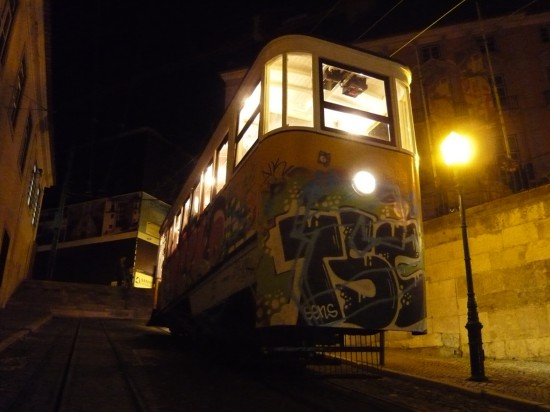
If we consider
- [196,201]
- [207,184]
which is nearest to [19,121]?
[196,201]

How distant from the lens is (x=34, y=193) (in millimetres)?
19156

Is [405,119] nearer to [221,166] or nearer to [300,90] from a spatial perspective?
[300,90]

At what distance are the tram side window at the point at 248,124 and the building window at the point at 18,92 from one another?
298 inches

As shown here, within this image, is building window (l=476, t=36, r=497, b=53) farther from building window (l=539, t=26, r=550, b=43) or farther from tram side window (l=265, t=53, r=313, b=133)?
Result: tram side window (l=265, t=53, r=313, b=133)

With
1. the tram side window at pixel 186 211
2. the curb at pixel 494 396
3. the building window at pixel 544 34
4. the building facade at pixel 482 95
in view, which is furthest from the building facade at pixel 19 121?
the building window at pixel 544 34

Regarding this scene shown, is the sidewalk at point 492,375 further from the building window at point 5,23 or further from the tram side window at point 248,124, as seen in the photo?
the building window at point 5,23

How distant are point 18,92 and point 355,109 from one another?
10173 millimetres

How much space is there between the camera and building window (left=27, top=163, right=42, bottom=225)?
1773cm

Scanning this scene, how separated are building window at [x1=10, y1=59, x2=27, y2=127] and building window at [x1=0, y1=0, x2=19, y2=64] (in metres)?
1.61

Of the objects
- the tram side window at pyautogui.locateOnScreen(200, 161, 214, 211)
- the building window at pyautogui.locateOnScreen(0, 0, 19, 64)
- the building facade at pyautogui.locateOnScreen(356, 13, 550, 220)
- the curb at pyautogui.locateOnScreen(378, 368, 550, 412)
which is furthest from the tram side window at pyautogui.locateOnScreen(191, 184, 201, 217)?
the building facade at pyautogui.locateOnScreen(356, 13, 550, 220)

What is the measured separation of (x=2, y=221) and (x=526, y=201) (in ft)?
44.0

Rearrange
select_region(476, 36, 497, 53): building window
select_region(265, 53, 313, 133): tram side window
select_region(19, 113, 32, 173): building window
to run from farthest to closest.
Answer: select_region(476, 36, 497, 53): building window → select_region(19, 113, 32, 173): building window → select_region(265, 53, 313, 133): tram side window

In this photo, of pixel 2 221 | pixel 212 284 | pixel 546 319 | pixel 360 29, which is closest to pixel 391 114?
pixel 212 284

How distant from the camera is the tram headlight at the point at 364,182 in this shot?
5792mm
